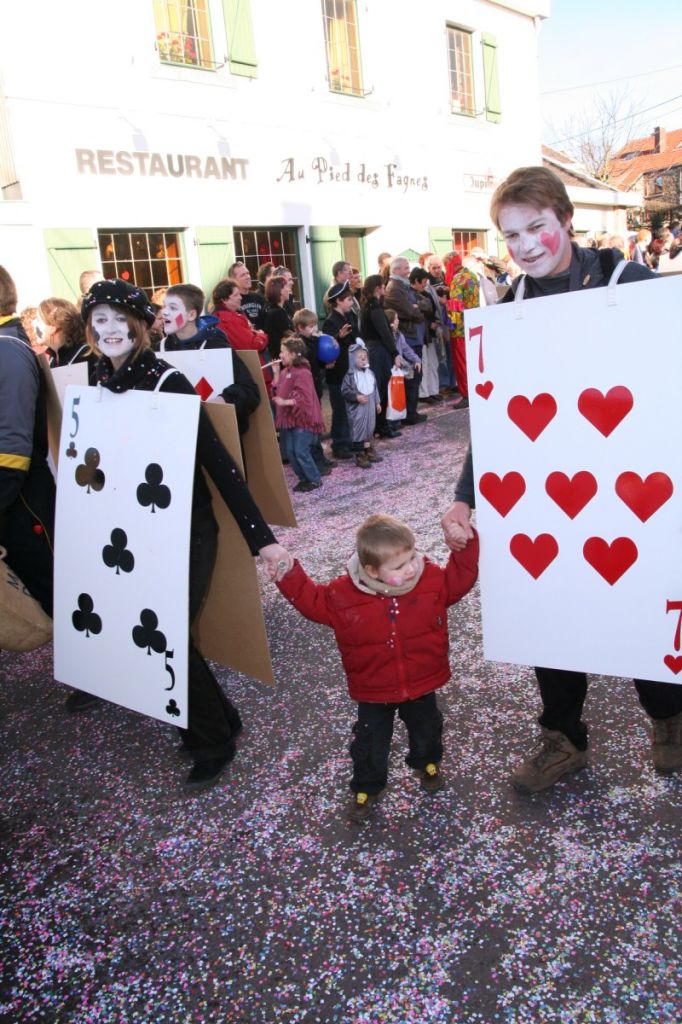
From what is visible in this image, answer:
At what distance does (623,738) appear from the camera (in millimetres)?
2656

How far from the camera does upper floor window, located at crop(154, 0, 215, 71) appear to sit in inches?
359

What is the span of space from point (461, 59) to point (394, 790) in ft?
47.8

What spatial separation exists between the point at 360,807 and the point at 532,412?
1.30 meters

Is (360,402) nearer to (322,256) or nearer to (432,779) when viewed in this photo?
(432,779)

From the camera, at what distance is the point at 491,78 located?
14.3 meters

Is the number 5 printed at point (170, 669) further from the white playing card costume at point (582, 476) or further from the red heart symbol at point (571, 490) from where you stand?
the red heart symbol at point (571, 490)

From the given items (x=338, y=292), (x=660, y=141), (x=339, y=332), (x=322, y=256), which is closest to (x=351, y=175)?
(x=322, y=256)

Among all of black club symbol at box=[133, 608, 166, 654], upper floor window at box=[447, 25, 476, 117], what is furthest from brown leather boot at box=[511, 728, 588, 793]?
upper floor window at box=[447, 25, 476, 117]

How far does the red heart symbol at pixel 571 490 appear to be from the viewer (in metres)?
2.05

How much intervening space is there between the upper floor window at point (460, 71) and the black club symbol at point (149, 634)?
13465mm

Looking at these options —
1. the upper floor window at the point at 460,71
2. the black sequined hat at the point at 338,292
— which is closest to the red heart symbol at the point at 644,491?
the black sequined hat at the point at 338,292

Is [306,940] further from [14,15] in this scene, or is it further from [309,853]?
[14,15]

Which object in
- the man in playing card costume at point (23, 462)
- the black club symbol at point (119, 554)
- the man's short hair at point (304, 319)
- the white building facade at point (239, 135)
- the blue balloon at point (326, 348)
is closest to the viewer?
the black club symbol at point (119, 554)

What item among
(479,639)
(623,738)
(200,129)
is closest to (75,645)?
(479,639)
